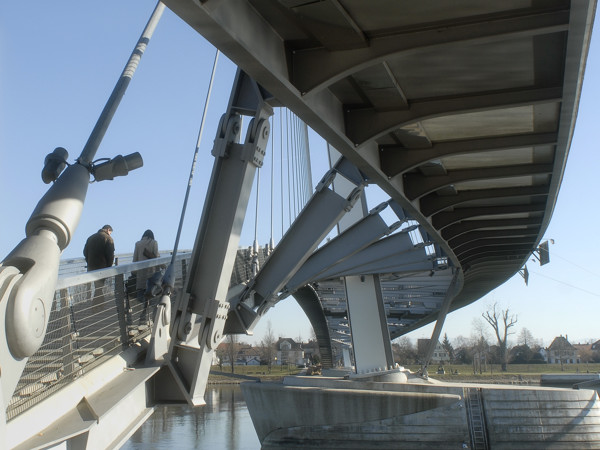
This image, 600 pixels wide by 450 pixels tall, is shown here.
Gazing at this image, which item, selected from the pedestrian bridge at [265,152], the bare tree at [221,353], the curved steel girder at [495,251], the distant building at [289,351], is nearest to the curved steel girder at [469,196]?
the pedestrian bridge at [265,152]

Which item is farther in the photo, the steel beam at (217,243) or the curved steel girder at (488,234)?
the curved steel girder at (488,234)

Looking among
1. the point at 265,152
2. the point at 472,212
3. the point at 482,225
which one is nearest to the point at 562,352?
the point at 482,225

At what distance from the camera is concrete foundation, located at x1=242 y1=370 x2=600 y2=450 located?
16922 millimetres

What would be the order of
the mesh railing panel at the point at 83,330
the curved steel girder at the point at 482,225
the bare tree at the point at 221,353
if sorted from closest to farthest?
1. the mesh railing panel at the point at 83,330
2. the curved steel girder at the point at 482,225
3. the bare tree at the point at 221,353

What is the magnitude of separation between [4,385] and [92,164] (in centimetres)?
152

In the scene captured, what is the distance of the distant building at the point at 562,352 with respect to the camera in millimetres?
132750

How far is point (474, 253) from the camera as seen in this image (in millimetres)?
20781

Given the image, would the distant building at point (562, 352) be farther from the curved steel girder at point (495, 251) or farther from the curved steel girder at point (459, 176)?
the curved steel girder at point (459, 176)

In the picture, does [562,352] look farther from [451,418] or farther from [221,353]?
[451,418]

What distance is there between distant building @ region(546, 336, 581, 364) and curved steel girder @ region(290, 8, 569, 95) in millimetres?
138684

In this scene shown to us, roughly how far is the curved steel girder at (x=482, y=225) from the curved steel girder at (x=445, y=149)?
634 cm

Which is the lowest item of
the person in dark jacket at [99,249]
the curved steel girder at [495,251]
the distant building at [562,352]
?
the distant building at [562,352]

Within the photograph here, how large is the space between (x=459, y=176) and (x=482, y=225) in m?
5.12

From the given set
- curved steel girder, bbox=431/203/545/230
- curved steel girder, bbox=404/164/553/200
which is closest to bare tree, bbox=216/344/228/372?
curved steel girder, bbox=431/203/545/230
